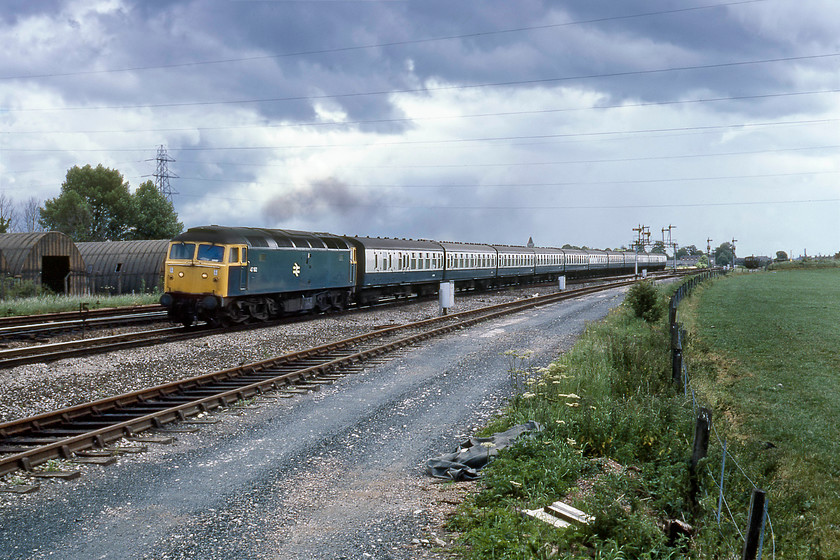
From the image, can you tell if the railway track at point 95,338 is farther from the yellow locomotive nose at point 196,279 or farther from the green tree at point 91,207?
the green tree at point 91,207

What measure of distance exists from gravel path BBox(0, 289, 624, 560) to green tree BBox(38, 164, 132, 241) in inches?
2653

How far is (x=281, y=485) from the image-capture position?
7805 mm

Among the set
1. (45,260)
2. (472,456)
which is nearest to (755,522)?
(472,456)

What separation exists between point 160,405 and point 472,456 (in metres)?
6.04

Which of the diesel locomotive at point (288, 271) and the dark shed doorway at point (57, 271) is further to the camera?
the dark shed doorway at point (57, 271)

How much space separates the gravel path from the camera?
627 centimetres

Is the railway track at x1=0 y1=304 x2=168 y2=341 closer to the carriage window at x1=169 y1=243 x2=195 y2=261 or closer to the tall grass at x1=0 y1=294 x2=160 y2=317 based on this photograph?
the tall grass at x1=0 y1=294 x2=160 y2=317

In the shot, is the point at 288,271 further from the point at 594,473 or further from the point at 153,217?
the point at 153,217

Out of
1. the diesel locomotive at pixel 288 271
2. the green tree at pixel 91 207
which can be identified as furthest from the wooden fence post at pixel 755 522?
the green tree at pixel 91 207

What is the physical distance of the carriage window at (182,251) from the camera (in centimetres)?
2181

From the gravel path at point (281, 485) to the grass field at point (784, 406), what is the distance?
371cm

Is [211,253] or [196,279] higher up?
[211,253]

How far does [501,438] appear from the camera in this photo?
9031 millimetres

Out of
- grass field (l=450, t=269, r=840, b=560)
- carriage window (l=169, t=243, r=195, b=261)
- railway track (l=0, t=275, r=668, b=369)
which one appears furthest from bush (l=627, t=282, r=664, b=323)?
carriage window (l=169, t=243, r=195, b=261)
